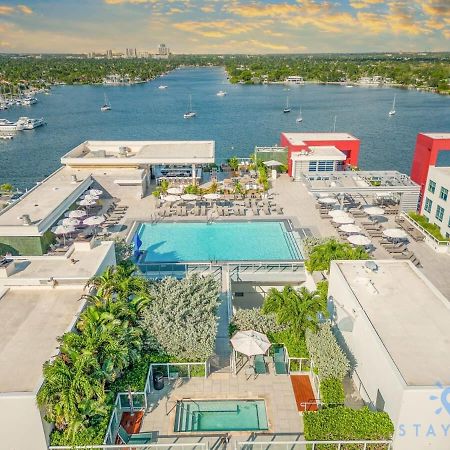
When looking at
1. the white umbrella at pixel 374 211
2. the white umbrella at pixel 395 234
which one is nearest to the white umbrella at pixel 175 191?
the white umbrella at pixel 374 211

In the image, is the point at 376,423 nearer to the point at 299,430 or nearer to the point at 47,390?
the point at 299,430

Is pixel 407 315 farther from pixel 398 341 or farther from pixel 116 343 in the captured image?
pixel 116 343

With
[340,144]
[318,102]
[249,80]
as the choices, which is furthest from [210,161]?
[249,80]

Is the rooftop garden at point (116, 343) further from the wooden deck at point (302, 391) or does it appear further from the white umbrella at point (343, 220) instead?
the white umbrella at point (343, 220)

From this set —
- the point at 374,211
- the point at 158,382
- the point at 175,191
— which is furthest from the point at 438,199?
the point at 158,382

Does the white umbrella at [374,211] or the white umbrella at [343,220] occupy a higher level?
the white umbrella at [343,220]

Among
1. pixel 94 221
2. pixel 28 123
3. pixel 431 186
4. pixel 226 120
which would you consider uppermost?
pixel 431 186

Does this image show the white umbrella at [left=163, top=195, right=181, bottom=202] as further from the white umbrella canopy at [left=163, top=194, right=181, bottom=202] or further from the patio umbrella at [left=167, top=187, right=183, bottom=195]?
the patio umbrella at [left=167, top=187, right=183, bottom=195]
